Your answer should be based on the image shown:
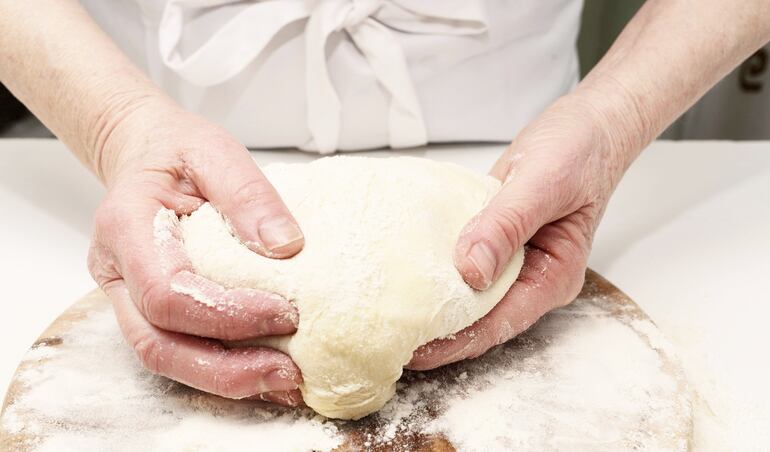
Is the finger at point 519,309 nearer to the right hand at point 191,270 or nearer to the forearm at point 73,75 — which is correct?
the right hand at point 191,270

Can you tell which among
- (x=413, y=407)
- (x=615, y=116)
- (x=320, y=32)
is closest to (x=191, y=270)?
(x=413, y=407)

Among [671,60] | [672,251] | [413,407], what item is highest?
[671,60]

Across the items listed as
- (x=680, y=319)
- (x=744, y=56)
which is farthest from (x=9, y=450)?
(x=744, y=56)

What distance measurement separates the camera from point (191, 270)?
108 cm

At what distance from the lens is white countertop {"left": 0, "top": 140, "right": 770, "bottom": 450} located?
1.26 metres

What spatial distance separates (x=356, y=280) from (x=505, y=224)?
9.6 inches

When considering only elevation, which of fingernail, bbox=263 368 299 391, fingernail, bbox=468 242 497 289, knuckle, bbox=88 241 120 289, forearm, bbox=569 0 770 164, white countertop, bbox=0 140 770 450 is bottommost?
white countertop, bbox=0 140 770 450

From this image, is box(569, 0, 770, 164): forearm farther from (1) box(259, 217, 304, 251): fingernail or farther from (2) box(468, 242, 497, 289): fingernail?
(1) box(259, 217, 304, 251): fingernail

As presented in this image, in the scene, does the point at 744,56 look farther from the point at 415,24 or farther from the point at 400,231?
the point at 400,231

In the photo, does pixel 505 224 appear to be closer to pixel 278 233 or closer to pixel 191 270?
pixel 278 233

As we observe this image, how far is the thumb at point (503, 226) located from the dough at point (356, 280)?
31 mm

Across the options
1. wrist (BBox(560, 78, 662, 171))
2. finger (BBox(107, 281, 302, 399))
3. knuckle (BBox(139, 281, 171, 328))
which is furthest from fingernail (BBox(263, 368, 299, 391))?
wrist (BBox(560, 78, 662, 171))

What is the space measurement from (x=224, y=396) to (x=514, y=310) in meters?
0.46

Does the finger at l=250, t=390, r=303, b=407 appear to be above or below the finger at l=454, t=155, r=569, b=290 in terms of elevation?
below
